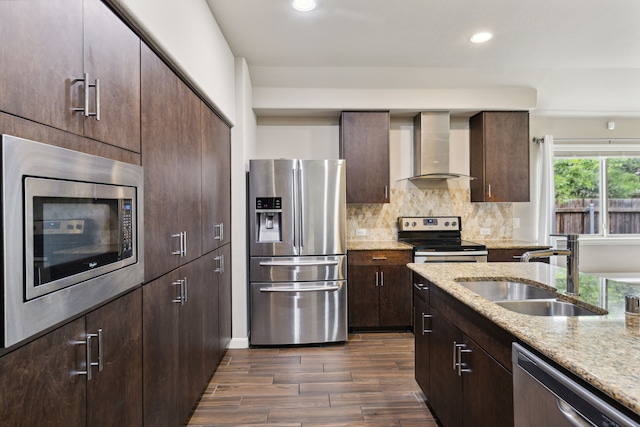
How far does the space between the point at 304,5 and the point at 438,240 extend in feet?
8.92

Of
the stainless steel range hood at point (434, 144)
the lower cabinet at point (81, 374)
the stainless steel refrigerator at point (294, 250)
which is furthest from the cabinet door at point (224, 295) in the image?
the stainless steel range hood at point (434, 144)

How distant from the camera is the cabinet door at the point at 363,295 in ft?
11.8

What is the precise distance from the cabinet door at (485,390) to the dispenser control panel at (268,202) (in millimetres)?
2045

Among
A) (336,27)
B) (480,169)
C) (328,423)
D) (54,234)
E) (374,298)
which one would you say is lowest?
(328,423)

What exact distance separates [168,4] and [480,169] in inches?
136

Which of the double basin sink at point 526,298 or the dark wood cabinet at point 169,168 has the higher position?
the dark wood cabinet at point 169,168

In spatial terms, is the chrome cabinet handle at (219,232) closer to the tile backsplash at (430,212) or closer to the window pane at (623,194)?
the tile backsplash at (430,212)

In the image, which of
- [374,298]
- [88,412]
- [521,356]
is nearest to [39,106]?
[88,412]

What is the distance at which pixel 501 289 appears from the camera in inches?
78.0

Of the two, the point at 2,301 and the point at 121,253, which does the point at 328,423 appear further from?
the point at 2,301

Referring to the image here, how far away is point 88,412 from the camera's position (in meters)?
1.13

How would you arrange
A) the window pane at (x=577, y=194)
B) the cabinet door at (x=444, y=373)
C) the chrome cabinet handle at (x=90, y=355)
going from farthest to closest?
1. the window pane at (x=577, y=194)
2. the cabinet door at (x=444, y=373)
3. the chrome cabinet handle at (x=90, y=355)

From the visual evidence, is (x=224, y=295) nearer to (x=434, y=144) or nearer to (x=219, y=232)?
(x=219, y=232)

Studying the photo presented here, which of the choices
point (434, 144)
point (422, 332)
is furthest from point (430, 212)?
Result: point (422, 332)
